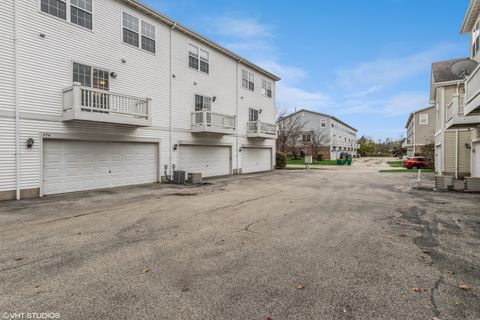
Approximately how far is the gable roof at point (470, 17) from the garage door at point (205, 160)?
15918 mm

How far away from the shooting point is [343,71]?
35.2m

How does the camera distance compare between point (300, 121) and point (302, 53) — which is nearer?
point (302, 53)

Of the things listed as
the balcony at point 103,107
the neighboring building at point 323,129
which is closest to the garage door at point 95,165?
the balcony at point 103,107

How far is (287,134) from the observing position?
37.4 meters

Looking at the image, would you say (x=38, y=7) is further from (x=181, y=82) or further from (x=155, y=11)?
(x=181, y=82)

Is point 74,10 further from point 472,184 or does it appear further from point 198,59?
point 472,184

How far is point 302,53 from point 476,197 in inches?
990

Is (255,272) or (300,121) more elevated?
(300,121)

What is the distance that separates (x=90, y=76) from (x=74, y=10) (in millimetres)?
2682

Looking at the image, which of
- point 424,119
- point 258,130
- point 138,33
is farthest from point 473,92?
point 424,119

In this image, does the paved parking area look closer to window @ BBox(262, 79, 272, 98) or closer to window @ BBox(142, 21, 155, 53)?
window @ BBox(142, 21, 155, 53)

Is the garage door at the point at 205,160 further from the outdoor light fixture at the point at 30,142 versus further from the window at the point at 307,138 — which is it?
the window at the point at 307,138

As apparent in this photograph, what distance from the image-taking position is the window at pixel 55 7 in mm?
9961

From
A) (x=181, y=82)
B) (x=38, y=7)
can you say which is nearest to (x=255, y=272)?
(x=38, y=7)
